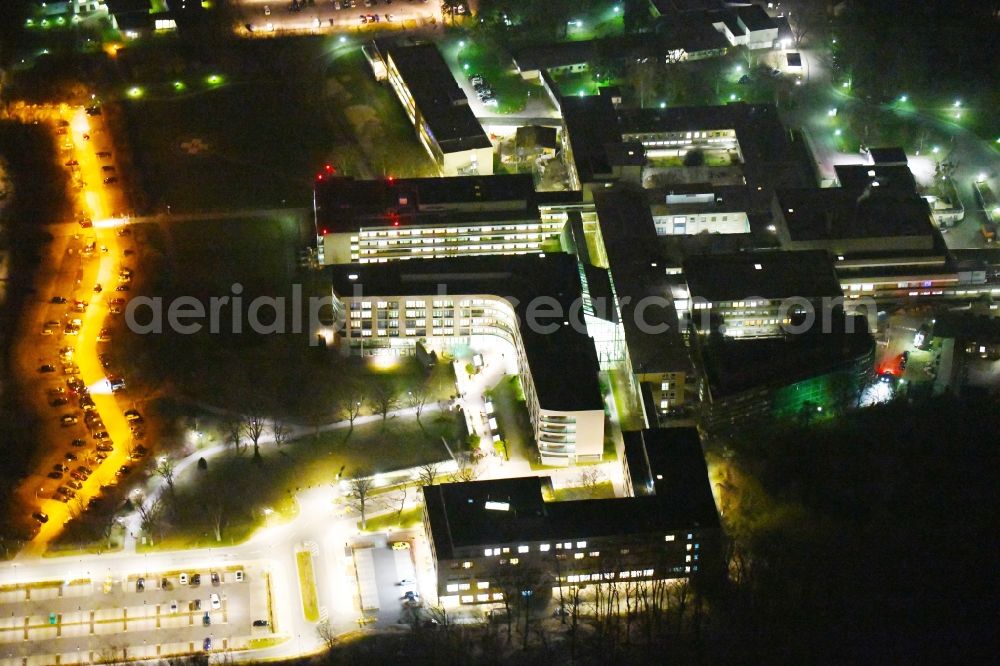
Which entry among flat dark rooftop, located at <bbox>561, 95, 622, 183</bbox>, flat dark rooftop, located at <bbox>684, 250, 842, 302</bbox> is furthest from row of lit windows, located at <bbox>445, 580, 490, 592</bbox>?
flat dark rooftop, located at <bbox>561, 95, 622, 183</bbox>

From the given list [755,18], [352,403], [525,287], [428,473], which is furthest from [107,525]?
[755,18]

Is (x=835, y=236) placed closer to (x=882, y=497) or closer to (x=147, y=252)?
(x=882, y=497)

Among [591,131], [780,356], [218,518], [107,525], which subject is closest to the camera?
[107,525]

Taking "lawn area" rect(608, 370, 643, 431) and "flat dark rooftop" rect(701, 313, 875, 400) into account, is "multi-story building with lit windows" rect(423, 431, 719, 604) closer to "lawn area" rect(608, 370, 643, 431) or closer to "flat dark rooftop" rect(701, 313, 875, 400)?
"lawn area" rect(608, 370, 643, 431)

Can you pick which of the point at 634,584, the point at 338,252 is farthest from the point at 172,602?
the point at 338,252

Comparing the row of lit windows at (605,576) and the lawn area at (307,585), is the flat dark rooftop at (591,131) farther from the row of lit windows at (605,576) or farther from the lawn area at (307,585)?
the lawn area at (307,585)

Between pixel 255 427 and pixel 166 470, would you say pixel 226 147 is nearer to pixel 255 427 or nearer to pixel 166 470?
pixel 255 427

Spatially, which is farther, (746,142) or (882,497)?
(746,142)
